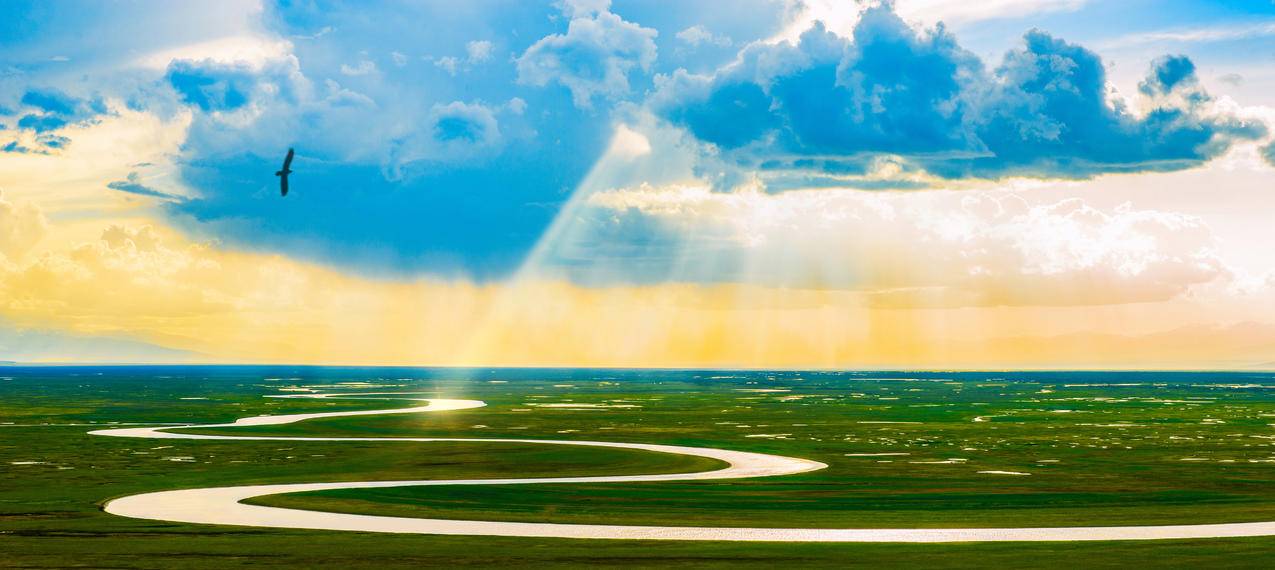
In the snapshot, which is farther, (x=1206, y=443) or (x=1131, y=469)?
(x=1206, y=443)

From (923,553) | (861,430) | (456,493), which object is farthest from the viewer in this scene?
(861,430)

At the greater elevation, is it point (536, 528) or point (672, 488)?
point (672, 488)

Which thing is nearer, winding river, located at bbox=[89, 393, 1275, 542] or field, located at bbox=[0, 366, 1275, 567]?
field, located at bbox=[0, 366, 1275, 567]

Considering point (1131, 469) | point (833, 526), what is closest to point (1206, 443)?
point (1131, 469)

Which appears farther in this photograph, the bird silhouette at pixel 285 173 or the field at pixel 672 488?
the bird silhouette at pixel 285 173

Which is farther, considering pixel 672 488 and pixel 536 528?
pixel 672 488

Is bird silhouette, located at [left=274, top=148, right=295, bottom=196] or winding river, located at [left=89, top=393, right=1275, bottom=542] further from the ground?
bird silhouette, located at [left=274, top=148, right=295, bottom=196]

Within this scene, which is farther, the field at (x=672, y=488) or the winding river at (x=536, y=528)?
the winding river at (x=536, y=528)

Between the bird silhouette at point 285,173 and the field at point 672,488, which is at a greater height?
the bird silhouette at point 285,173

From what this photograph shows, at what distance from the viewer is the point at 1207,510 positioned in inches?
1484

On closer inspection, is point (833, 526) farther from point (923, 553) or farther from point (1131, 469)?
point (1131, 469)

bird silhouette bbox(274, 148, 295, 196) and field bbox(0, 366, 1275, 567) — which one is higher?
bird silhouette bbox(274, 148, 295, 196)

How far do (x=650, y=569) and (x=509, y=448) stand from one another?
3569 cm

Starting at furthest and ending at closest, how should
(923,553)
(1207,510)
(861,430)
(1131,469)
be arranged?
(861,430)
(1131,469)
(1207,510)
(923,553)
